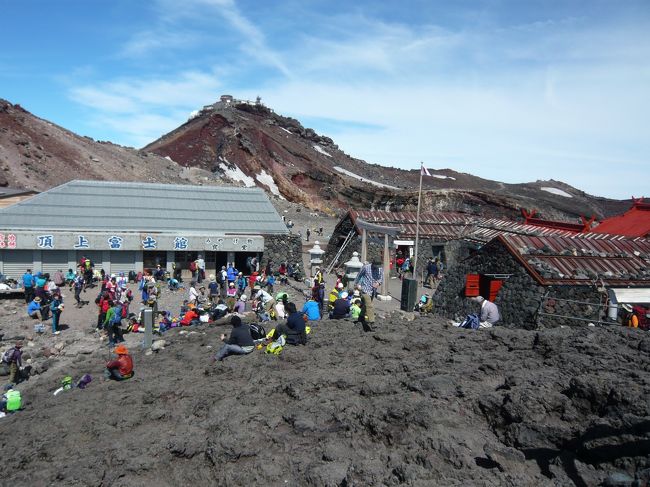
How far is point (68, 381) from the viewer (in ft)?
39.7

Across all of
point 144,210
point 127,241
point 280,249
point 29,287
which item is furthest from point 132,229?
point 280,249

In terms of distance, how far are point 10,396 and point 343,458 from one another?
7.90 metres

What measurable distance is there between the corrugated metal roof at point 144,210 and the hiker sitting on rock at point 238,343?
603 inches

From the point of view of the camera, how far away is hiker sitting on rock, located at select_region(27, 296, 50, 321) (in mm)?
18734

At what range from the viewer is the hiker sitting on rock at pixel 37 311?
738 inches

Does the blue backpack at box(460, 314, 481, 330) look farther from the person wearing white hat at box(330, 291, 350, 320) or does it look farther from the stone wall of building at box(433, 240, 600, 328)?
the person wearing white hat at box(330, 291, 350, 320)

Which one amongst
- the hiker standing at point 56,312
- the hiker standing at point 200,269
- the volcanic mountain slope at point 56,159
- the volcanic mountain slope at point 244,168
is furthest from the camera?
the volcanic mountain slope at point 244,168

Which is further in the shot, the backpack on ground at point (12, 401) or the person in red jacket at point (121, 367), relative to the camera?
the person in red jacket at point (121, 367)

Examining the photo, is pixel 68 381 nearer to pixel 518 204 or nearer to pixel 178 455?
pixel 178 455

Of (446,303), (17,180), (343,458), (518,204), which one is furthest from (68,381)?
(518,204)

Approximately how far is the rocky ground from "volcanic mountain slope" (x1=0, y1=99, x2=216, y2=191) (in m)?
35.9

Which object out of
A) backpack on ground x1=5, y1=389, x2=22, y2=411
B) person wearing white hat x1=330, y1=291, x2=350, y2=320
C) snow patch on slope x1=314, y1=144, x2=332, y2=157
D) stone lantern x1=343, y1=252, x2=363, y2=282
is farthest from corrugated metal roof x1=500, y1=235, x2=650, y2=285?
snow patch on slope x1=314, y1=144, x2=332, y2=157

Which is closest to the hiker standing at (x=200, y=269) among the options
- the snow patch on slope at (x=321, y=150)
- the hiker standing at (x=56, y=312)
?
the hiker standing at (x=56, y=312)

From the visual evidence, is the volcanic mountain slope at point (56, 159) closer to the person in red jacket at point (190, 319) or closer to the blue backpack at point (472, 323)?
the person in red jacket at point (190, 319)
